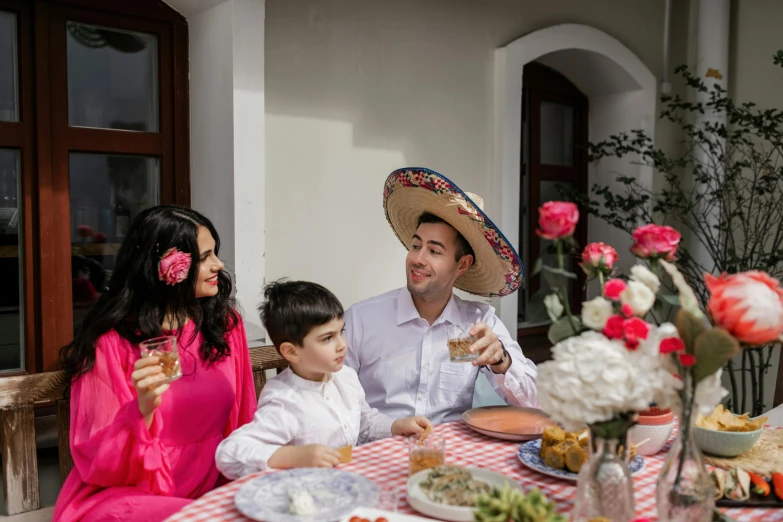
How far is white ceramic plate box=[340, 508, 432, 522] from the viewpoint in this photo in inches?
56.6

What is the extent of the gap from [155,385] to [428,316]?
4.09 ft

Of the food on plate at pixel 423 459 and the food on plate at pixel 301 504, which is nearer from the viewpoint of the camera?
the food on plate at pixel 301 504

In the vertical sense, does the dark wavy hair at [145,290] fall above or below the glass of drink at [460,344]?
above

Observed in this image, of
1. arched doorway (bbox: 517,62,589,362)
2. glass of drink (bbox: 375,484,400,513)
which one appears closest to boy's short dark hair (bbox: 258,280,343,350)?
glass of drink (bbox: 375,484,400,513)

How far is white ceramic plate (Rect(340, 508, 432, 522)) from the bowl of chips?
0.77 metres

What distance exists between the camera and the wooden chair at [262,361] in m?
2.87

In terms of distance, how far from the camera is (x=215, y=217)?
Answer: 127 inches

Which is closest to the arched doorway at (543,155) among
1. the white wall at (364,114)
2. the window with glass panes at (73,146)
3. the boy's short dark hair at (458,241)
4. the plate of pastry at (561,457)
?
the white wall at (364,114)

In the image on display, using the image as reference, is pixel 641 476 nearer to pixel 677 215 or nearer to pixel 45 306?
pixel 45 306

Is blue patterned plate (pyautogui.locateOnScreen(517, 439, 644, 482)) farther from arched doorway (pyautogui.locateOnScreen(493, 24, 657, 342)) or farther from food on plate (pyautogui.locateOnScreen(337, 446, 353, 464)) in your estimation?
arched doorway (pyautogui.locateOnScreen(493, 24, 657, 342))

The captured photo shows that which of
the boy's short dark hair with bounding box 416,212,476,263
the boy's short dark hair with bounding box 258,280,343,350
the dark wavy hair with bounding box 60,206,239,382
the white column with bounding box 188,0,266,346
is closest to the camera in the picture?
the boy's short dark hair with bounding box 258,280,343,350

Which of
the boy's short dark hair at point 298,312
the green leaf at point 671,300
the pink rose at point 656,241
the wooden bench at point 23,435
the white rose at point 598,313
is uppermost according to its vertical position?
the pink rose at point 656,241

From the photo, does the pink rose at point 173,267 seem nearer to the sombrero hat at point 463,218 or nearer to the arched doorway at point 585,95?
the sombrero hat at point 463,218

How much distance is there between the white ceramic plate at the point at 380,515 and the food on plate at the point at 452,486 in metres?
0.06
